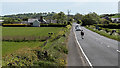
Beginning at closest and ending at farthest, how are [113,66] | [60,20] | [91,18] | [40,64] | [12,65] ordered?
[12,65]
[40,64]
[113,66]
[91,18]
[60,20]

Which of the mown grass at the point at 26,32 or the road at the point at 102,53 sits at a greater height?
the road at the point at 102,53

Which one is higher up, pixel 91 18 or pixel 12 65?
pixel 12 65

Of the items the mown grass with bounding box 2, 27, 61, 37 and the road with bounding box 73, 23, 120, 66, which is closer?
the road with bounding box 73, 23, 120, 66

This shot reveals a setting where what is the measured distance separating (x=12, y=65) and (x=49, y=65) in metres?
2.11

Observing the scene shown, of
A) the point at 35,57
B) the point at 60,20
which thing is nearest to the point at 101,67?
the point at 35,57

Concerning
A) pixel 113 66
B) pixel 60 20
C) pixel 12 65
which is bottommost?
pixel 60 20

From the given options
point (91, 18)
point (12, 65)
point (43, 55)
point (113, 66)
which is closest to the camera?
point (12, 65)

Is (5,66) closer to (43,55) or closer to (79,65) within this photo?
(43,55)

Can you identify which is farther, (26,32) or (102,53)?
(26,32)

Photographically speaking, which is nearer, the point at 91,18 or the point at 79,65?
the point at 79,65

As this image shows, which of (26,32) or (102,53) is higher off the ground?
(102,53)

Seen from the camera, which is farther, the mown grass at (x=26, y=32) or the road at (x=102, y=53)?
the mown grass at (x=26, y=32)

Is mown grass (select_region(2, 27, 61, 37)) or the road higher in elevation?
the road

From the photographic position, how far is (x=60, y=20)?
16800cm
